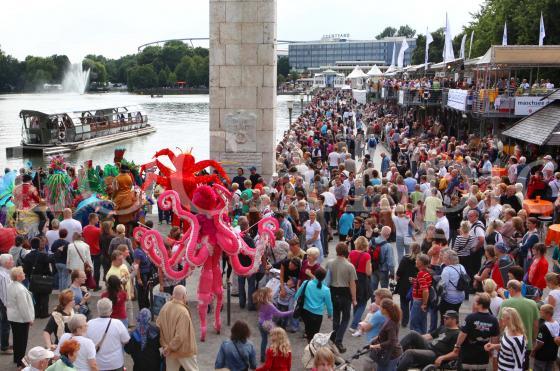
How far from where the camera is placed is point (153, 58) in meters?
153

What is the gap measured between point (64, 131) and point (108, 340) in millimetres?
35282

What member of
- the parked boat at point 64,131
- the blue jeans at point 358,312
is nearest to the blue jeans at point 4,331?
the blue jeans at point 358,312

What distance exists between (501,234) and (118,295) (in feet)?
19.1

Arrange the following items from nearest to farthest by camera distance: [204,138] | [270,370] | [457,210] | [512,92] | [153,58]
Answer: [270,370]
[457,210]
[512,92]
[204,138]
[153,58]

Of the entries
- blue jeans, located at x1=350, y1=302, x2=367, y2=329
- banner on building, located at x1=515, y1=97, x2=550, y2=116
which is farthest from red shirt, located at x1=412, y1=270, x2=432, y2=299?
banner on building, located at x1=515, y1=97, x2=550, y2=116

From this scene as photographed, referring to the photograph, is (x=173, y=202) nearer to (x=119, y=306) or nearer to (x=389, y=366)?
(x=119, y=306)

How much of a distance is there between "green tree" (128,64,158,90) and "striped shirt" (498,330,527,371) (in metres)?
142

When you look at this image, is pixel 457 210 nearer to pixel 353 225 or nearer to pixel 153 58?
pixel 353 225

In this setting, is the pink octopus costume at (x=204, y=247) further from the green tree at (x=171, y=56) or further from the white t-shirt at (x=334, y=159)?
the green tree at (x=171, y=56)

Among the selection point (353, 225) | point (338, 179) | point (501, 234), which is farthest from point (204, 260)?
point (338, 179)

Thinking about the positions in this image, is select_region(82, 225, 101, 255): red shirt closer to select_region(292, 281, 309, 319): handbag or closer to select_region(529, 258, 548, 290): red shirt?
select_region(292, 281, 309, 319): handbag

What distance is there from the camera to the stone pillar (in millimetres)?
15445

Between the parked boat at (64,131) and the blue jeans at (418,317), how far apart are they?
3250cm

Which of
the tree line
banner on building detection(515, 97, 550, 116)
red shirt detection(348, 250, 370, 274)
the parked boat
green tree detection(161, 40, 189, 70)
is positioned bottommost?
the parked boat
